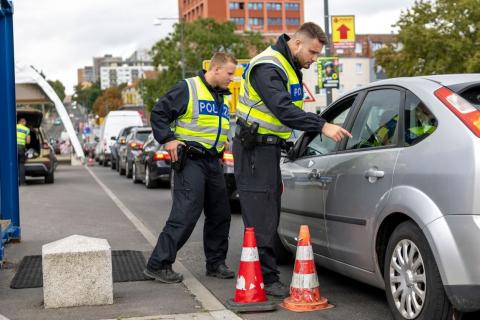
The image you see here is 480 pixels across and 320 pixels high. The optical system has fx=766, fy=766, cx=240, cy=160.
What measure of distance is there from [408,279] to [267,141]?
1625 mm

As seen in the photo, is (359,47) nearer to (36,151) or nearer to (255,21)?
(255,21)

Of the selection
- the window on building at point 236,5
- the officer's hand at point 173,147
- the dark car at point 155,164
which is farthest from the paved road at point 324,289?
the window on building at point 236,5

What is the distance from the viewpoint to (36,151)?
2098 centimetres

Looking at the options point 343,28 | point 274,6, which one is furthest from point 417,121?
point 274,6

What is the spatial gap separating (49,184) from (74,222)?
10316mm

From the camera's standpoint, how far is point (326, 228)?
5.66 metres

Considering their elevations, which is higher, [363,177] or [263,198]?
[363,177]

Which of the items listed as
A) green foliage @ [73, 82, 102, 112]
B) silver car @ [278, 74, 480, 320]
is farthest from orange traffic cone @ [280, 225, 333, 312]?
green foliage @ [73, 82, 102, 112]

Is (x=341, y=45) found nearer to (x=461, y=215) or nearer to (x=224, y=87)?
(x=224, y=87)

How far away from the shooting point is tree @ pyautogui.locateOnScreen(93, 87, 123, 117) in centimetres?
12538

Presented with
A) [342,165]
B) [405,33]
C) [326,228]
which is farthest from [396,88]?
[405,33]

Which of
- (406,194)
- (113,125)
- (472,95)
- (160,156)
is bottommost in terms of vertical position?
(160,156)

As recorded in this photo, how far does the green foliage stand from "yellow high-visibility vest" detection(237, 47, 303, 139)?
143446mm

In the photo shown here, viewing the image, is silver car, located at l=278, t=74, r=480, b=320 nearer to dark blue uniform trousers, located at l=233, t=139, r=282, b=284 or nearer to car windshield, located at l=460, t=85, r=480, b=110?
car windshield, located at l=460, t=85, r=480, b=110
